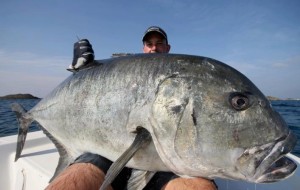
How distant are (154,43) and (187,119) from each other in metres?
3.01

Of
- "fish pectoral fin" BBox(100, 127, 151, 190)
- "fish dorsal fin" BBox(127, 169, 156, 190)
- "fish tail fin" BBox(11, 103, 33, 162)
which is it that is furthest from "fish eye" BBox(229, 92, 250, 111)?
"fish tail fin" BBox(11, 103, 33, 162)

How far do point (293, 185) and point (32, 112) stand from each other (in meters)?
4.00

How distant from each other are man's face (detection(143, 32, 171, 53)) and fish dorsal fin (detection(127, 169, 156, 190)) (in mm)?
2826

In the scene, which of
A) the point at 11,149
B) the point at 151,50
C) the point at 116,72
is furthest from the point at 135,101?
the point at 11,149

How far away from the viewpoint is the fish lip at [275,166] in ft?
5.78

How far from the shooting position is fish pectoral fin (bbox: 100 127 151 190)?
2010 mm

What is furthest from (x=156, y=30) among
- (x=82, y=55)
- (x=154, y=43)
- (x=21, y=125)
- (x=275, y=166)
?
(x=275, y=166)

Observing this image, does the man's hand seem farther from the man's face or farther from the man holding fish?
the man's face

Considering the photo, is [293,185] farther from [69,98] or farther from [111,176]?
[69,98]

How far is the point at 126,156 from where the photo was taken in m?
2.05

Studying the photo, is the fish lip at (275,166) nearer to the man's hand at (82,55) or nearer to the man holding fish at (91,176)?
the man holding fish at (91,176)

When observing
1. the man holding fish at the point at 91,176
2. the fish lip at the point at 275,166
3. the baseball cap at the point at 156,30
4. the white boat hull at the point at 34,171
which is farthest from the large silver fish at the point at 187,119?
the baseball cap at the point at 156,30

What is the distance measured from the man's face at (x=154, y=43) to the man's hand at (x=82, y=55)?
1.59 metres

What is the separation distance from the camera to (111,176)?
6.57 ft
